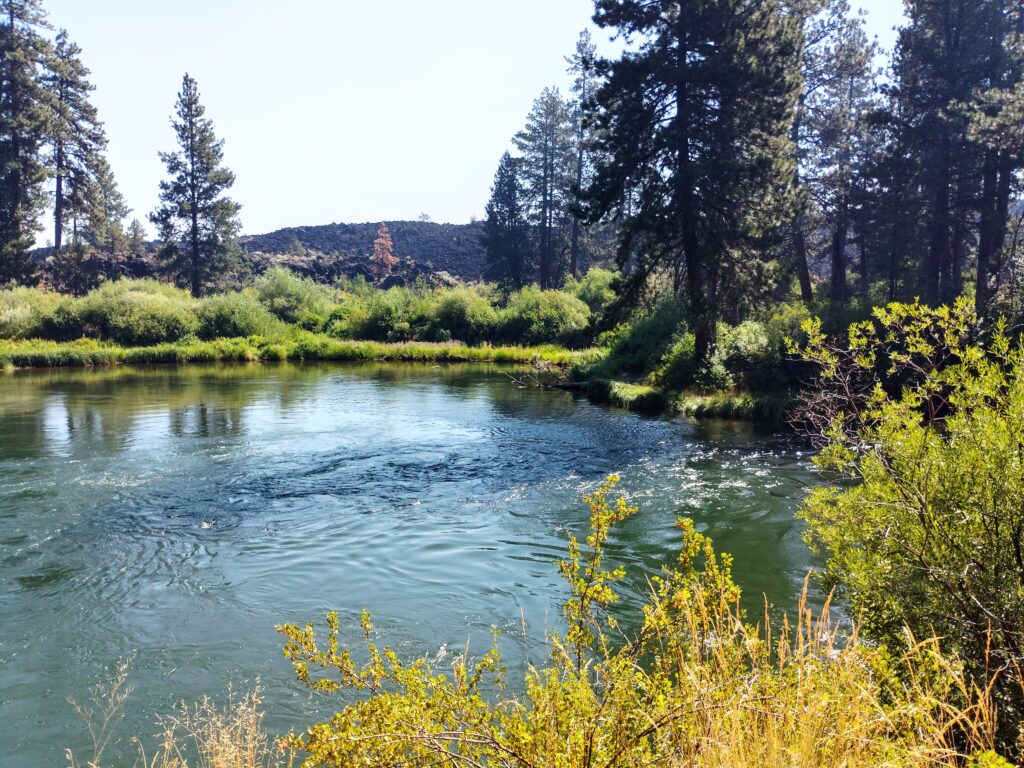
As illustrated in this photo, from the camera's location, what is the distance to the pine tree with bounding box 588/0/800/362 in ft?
66.5

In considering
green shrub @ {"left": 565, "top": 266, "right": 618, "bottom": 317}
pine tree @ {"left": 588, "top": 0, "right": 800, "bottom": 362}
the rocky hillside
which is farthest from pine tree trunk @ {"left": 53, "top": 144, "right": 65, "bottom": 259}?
pine tree @ {"left": 588, "top": 0, "right": 800, "bottom": 362}

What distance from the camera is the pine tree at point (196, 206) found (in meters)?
48.7

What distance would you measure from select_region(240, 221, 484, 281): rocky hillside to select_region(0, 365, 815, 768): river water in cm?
5406

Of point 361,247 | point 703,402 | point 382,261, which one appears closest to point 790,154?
point 703,402

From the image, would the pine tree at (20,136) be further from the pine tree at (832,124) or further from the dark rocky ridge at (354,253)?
the pine tree at (832,124)

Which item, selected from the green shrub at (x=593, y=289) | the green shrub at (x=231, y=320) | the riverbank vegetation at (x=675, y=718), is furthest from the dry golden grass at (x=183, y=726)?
the green shrub at (x=231, y=320)

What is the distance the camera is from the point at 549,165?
184ft

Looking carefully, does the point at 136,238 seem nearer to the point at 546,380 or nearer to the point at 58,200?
the point at 58,200

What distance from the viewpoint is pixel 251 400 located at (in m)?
21.7

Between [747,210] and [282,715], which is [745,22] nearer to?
[747,210]

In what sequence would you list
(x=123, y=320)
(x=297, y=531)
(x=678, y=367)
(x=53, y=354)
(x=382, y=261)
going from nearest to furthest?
(x=297, y=531)
(x=678, y=367)
(x=53, y=354)
(x=123, y=320)
(x=382, y=261)

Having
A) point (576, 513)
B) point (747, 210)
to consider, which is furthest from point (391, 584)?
point (747, 210)

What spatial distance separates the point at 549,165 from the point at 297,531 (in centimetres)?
5015

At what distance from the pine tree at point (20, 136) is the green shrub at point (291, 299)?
44.6 ft
